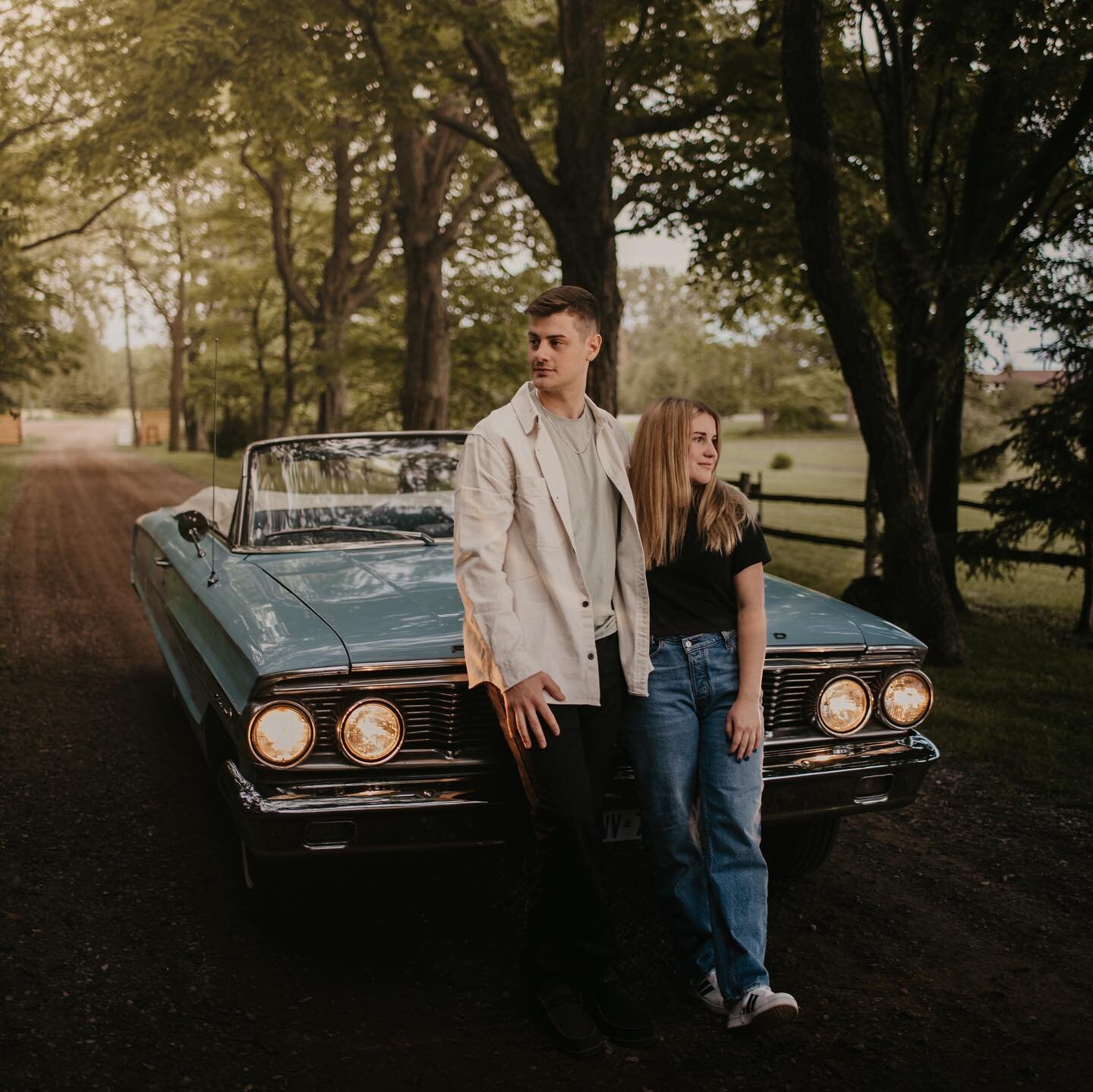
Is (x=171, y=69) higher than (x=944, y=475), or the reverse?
(x=171, y=69)

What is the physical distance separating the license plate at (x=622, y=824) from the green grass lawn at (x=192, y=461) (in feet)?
67.6

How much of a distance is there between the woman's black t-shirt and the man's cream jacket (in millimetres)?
199

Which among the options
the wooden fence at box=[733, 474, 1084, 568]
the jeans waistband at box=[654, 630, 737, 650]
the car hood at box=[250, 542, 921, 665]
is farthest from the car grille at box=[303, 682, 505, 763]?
the wooden fence at box=[733, 474, 1084, 568]

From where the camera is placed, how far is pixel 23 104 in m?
17.7

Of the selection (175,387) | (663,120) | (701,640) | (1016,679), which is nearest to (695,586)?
(701,640)

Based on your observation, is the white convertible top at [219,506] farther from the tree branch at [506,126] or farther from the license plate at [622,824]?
the tree branch at [506,126]

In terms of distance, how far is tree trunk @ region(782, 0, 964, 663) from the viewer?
298 inches

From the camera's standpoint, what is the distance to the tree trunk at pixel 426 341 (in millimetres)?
16594

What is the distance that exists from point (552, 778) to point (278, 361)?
36.5 m

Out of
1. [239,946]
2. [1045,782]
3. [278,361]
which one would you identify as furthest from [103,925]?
[278,361]

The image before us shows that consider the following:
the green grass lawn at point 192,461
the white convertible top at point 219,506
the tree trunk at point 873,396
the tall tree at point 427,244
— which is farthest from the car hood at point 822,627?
the green grass lawn at point 192,461

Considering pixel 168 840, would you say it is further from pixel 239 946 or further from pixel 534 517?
pixel 534 517

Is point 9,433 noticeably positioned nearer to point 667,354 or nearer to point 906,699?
point 667,354

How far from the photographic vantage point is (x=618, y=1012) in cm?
298
